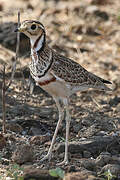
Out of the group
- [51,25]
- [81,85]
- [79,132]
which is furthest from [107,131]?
[51,25]

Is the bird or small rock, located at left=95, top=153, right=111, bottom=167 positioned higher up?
the bird

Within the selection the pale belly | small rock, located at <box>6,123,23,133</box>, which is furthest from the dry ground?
the pale belly

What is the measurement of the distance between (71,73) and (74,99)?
6.31ft

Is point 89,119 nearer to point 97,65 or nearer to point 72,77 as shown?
point 72,77

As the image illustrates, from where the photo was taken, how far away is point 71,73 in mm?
4805

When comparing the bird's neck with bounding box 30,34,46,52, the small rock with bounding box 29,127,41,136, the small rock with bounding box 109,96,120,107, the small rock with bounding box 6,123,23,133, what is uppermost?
the bird's neck with bounding box 30,34,46,52

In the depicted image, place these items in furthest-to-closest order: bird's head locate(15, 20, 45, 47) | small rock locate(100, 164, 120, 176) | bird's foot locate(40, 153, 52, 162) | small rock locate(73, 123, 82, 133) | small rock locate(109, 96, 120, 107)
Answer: small rock locate(109, 96, 120, 107) → small rock locate(73, 123, 82, 133) → bird's foot locate(40, 153, 52, 162) → bird's head locate(15, 20, 45, 47) → small rock locate(100, 164, 120, 176)

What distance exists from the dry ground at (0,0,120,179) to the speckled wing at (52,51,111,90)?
0.59 meters

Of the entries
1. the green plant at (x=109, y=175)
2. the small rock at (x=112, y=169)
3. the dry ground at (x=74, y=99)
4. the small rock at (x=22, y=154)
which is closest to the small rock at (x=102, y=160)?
the dry ground at (x=74, y=99)

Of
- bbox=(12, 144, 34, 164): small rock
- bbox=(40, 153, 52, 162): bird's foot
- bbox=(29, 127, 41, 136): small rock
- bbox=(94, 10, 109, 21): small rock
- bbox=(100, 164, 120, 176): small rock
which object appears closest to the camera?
bbox=(100, 164, 120, 176): small rock

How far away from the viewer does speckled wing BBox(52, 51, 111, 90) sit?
464cm

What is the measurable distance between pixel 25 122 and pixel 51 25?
3.97 m

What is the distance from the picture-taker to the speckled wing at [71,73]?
4.64 metres

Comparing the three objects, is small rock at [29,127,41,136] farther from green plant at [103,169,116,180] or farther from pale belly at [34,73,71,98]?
green plant at [103,169,116,180]
